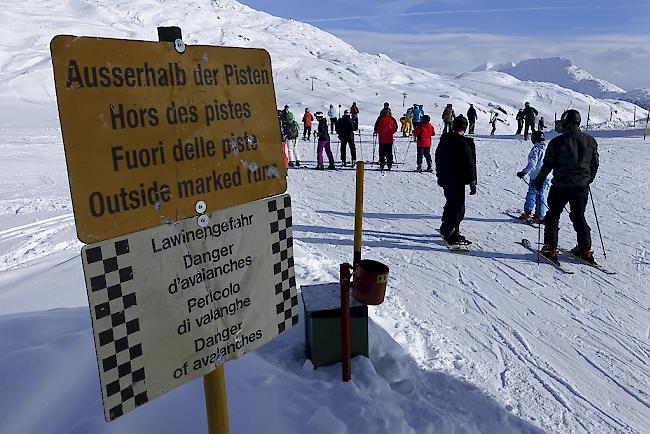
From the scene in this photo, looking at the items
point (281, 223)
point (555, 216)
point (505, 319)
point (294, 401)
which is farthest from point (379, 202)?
point (281, 223)

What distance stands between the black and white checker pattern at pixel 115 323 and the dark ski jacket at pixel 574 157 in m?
5.90

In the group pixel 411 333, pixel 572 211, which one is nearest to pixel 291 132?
pixel 572 211

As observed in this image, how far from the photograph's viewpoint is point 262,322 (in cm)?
211

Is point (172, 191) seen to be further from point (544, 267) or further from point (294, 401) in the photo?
point (544, 267)

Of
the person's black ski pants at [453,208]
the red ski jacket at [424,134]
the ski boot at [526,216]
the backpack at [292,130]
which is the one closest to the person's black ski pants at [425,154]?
the red ski jacket at [424,134]

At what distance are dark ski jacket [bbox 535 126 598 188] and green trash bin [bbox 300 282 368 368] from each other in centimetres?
402

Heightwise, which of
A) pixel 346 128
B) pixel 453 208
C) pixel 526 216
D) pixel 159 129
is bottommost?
pixel 526 216

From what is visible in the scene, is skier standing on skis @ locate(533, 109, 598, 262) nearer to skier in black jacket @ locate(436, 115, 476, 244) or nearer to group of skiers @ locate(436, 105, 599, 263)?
group of skiers @ locate(436, 105, 599, 263)

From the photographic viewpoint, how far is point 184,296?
69.4 inches

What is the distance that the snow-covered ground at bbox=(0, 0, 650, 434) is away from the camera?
9.44 feet

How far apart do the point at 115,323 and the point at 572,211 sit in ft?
20.6

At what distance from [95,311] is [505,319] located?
14.5 feet

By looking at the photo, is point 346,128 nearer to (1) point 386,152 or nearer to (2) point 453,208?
(1) point 386,152

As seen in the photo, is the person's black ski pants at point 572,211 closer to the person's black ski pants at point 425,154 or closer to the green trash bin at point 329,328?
the green trash bin at point 329,328
